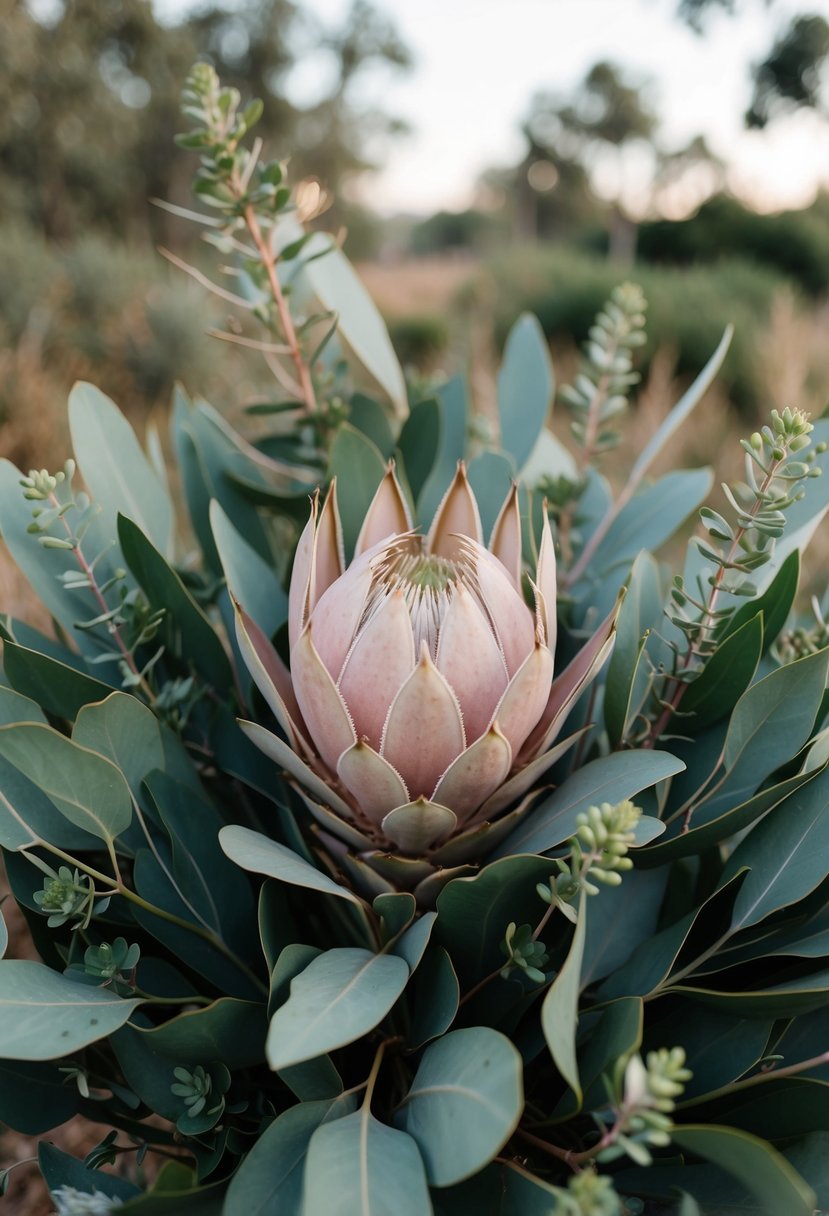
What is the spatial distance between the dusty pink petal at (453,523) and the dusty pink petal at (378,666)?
93 millimetres

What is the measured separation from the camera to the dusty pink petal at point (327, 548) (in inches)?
21.2

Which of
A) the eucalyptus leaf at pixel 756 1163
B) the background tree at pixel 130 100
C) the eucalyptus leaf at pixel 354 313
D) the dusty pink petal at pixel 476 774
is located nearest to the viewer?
the eucalyptus leaf at pixel 756 1163

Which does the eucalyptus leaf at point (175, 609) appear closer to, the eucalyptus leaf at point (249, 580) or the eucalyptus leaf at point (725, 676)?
the eucalyptus leaf at point (249, 580)

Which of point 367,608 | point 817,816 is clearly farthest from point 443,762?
point 817,816

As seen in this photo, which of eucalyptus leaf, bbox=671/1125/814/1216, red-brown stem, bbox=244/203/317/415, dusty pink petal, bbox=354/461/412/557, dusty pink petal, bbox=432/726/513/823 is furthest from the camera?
red-brown stem, bbox=244/203/317/415

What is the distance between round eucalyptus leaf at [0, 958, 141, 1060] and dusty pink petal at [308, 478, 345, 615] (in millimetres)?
234

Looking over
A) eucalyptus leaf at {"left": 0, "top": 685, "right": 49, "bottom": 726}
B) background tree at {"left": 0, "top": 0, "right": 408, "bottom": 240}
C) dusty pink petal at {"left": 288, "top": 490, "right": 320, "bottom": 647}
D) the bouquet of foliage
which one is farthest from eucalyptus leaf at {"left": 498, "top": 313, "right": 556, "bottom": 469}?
background tree at {"left": 0, "top": 0, "right": 408, "bottom": 240}

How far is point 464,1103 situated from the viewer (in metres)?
0.40

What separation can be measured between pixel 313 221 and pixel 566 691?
1064cm

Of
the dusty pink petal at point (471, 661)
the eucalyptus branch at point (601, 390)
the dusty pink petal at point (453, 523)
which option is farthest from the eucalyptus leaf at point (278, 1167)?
the eucalyptus branch at point (601, 390)

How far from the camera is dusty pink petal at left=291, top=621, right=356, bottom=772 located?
0.47 meters

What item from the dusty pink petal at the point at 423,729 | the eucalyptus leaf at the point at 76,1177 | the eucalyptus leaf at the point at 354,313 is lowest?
the eucalyptus leaf at the point at 76,1177

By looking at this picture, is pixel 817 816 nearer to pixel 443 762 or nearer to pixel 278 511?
pixel 443 762

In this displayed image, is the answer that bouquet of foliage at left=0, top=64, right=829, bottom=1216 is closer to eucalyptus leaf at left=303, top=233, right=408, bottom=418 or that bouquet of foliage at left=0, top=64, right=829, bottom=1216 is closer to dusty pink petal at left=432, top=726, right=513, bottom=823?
dusty pink petal at left=432, top=726, right=513, bottom=823
